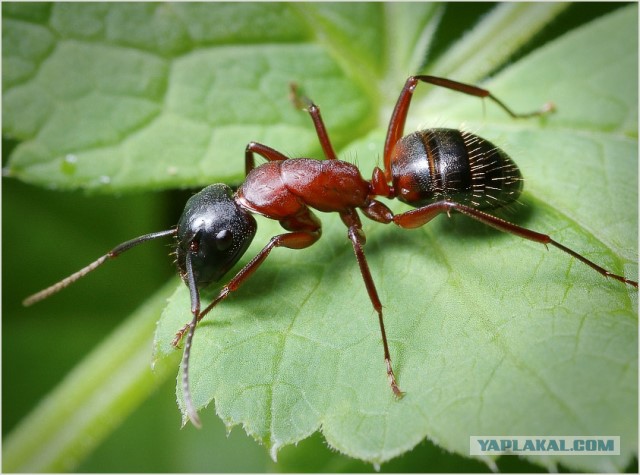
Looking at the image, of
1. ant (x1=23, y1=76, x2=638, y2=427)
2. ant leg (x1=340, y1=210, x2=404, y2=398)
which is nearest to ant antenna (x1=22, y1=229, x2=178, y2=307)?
ant (x1=23, y1=76, x2=638, y2=427)

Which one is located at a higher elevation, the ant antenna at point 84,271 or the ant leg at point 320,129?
the ant leg at point 320,129

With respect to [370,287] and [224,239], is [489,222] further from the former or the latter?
[224,239]

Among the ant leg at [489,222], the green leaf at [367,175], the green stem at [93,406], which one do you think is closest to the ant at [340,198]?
the ant leg at [489,222]

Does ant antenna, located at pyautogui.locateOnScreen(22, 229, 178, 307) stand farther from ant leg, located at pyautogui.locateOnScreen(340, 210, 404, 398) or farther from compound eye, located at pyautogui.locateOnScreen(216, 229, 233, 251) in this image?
ant leg, located at pyautogui.locateOnScreen(340, 210, 404, 398)

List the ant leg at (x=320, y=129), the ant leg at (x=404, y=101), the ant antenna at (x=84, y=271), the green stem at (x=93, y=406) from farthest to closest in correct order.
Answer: the green stem at (x=93, y=406) < the ant leg at (x=320, y=129) < the ant leg at (x=404, y=101) < the ant antenna at (x=84, y=271)

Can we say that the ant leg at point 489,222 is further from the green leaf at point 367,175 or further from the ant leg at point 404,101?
the ant leg at point 404,101

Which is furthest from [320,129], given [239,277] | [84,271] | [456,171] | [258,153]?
[84,271]
